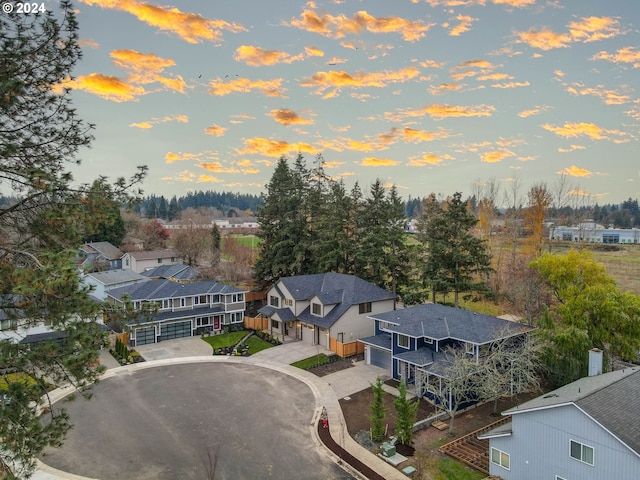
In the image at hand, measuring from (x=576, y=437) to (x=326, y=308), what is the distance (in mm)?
21586

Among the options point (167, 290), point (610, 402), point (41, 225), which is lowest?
point (610, 402)

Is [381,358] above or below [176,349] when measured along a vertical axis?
above

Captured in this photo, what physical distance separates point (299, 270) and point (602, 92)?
106ft

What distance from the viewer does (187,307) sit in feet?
124

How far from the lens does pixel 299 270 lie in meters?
45.4

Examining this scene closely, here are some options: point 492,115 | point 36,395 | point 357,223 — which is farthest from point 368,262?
point 36,395

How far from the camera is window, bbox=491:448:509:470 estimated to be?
16250 millimetres

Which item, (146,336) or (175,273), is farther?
(175,273)

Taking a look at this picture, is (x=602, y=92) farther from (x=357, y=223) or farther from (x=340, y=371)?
(x=340, y=371)

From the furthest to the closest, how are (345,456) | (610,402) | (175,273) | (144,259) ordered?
(144,259)
(175,273)
(345,456)
(610,402)

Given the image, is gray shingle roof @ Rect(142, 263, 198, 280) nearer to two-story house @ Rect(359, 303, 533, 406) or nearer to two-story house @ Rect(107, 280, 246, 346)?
two-story house @ Rect(107, 280, 246, 346)

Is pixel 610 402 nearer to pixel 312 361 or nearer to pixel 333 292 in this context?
pixel 312 361

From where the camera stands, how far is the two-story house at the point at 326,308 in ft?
108

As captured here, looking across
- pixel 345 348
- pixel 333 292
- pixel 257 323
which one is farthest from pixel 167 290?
pixel 345 348
